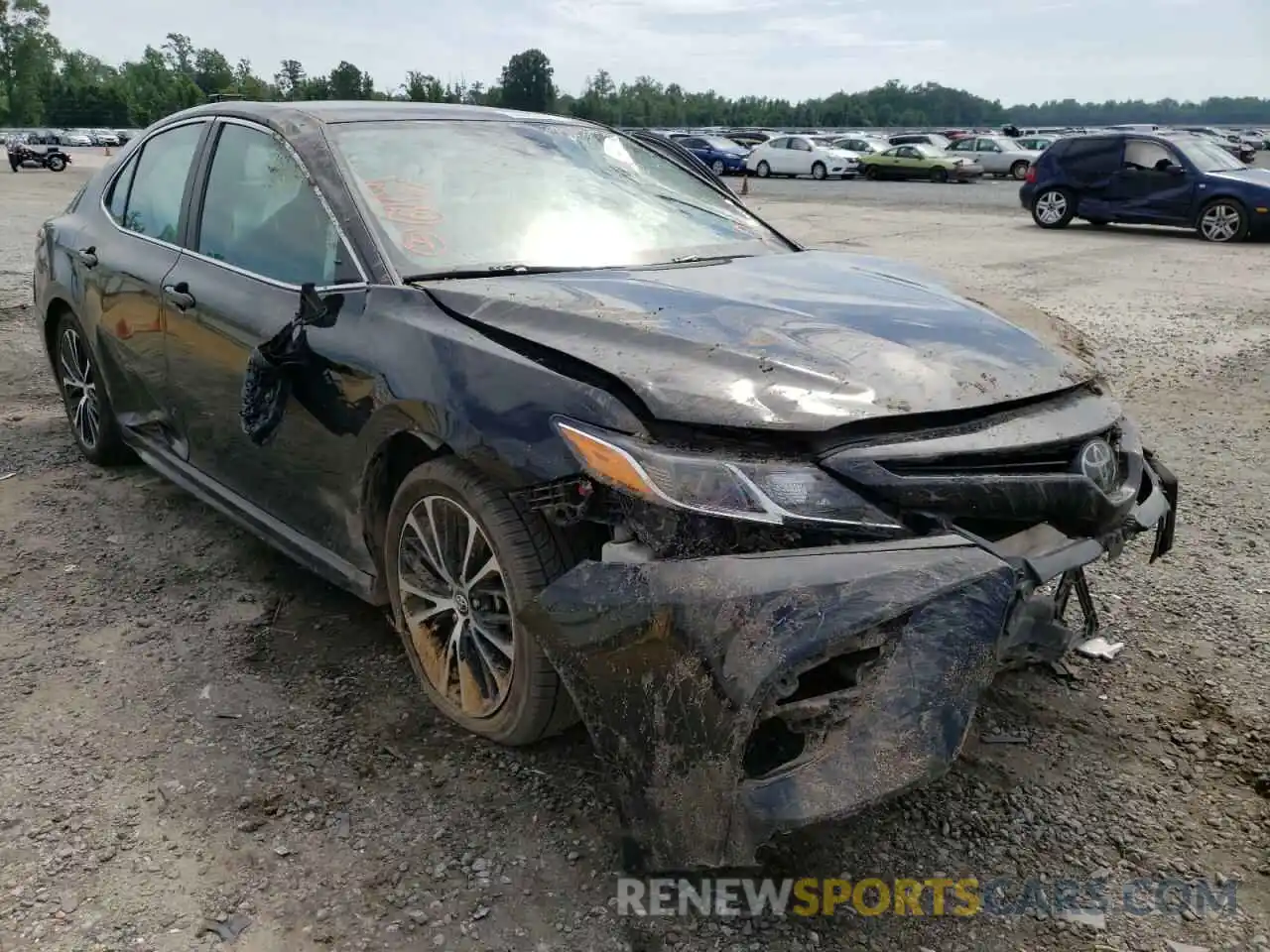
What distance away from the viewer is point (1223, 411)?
6109 mm

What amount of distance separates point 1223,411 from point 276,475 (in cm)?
539

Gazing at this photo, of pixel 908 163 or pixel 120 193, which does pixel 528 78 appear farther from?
pixel 120 193

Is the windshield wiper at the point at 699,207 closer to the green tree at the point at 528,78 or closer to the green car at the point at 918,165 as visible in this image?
the green car at the point at 918,165

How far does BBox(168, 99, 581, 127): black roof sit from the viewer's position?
354cm

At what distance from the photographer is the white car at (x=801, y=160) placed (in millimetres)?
33500

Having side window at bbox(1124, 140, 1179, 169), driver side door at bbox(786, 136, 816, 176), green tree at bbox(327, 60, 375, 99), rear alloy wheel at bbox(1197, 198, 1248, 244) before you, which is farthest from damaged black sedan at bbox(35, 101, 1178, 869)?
green tree at bbox(327, 60, 375, 99)

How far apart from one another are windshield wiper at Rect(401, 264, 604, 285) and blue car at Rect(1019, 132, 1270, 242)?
578 inches

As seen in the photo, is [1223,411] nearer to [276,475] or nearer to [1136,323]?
[1136,323]

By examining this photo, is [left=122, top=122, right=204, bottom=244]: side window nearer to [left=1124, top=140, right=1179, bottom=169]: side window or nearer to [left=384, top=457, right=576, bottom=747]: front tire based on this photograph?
[left=384, top=457, right=576, bottom=747]: front tire

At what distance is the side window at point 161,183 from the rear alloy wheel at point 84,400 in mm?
701

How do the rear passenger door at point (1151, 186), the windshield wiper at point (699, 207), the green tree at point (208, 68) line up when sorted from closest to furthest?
1. the windshield wiper at point (699, 207)
2. the rear passenger door at point (1151, 186)
3. the green tree at point (208, 68)

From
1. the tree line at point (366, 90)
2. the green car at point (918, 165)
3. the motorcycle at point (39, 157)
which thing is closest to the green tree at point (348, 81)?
the tree line at point (366, 90)
